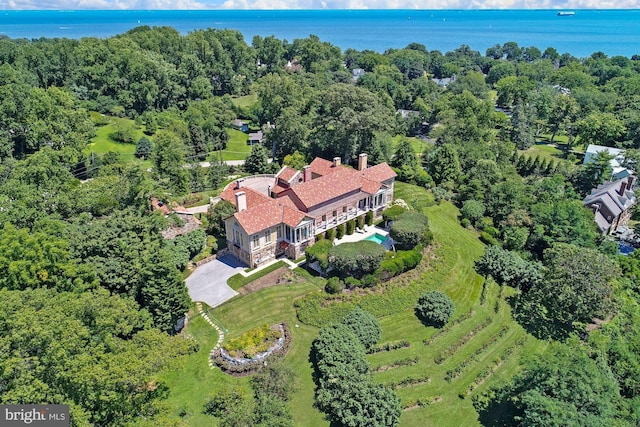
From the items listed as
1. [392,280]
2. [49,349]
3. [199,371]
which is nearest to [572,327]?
[392,280]

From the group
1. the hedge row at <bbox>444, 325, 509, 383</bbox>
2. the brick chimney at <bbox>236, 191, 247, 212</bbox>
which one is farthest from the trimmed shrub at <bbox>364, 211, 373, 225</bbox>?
the hedge row at <bbox>444, 325, 509, 383</bbox>

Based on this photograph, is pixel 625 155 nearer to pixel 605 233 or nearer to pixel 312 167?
pixel 605 233

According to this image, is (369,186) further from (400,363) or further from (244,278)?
(400,363)

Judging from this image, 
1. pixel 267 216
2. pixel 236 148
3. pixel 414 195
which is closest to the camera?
pixel 267 216

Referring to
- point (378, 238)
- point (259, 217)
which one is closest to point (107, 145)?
point (259, 217)

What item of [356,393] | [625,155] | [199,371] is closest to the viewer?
[356,393]

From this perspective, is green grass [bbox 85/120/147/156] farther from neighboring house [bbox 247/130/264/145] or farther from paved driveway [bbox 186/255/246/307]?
paved driveway [bbox 186/255/246/307]

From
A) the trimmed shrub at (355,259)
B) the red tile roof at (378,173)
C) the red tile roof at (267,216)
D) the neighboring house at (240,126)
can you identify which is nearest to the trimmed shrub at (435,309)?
the trimmed shrub at (355,259)
